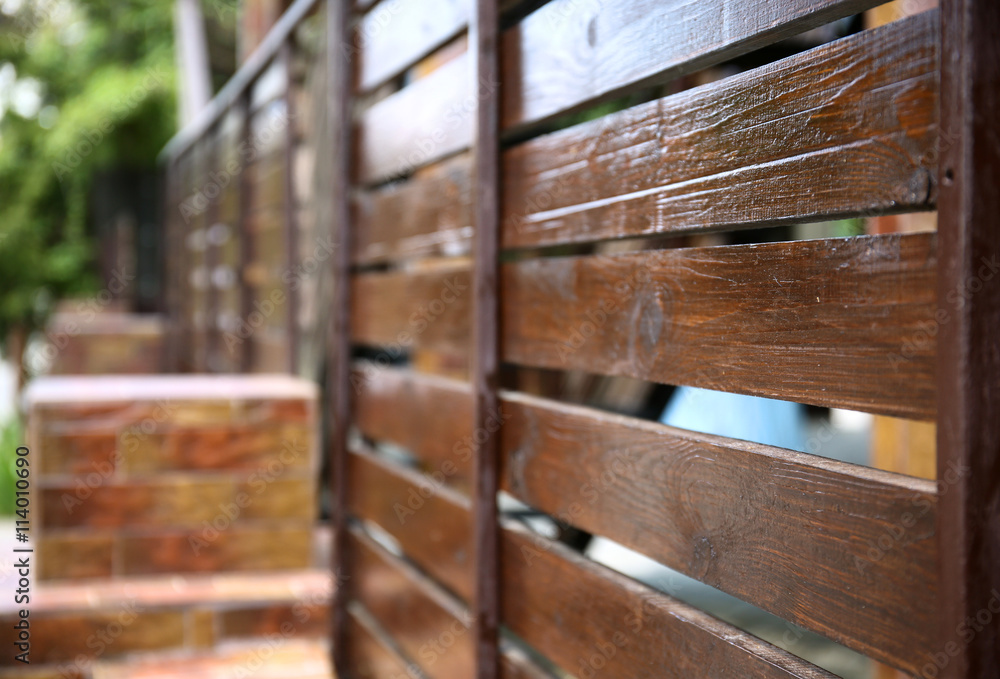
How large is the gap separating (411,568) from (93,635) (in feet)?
4.04

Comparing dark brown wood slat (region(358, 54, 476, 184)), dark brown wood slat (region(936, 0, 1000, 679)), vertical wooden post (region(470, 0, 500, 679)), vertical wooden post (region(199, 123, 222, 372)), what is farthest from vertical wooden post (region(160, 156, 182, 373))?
dark brown wood slat (region(936, 0, 1000, 679))

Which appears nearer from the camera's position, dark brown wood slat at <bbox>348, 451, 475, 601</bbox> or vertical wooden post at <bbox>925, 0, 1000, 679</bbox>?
vertical wooden post at <bbox>925, 0, 1000, 679</bbox>

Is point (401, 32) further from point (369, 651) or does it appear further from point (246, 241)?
point (246, 241)

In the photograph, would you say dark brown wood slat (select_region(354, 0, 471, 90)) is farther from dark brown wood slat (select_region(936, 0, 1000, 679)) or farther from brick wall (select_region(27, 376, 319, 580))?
dark brown wood slat (select_region(936, 0, 1000, 679))

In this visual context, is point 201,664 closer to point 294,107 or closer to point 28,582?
point 28,582

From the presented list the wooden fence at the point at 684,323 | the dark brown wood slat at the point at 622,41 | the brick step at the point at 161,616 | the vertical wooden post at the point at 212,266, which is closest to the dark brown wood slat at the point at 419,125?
the wooden fence at the point at 684,323

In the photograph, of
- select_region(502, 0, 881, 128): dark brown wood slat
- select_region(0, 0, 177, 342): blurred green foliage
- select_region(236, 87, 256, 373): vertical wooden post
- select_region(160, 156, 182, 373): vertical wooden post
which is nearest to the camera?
select_region(502, 0, 881, 128): dark brown wood slat

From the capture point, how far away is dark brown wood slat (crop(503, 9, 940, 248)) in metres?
0.98

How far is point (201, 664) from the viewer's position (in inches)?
122

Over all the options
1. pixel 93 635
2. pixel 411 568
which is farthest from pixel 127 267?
pixel 411 568

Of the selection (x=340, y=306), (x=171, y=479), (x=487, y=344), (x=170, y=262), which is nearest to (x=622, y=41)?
(x=487, y=344)

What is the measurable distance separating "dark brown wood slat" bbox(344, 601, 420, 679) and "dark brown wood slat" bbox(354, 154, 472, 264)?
44.0 inches

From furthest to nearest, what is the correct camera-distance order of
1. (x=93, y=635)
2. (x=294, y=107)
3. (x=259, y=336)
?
(x=259, y=336), (x=294, y=107), (x=93, y=635)

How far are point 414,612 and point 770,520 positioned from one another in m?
1.51
